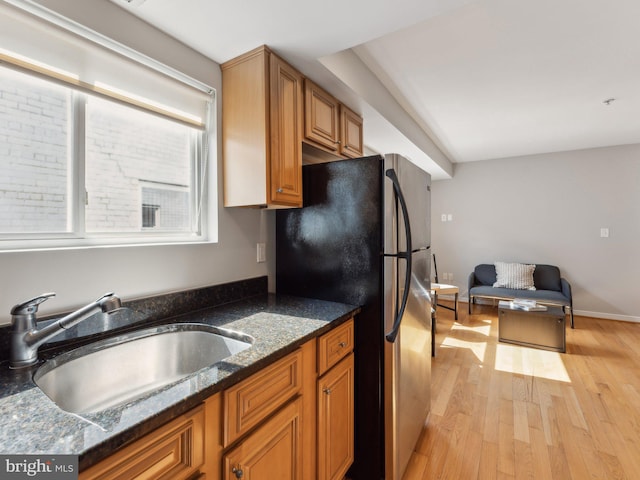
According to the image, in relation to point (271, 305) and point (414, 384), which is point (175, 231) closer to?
point (271, 305)

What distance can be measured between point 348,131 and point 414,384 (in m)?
1.70

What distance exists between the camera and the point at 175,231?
162 centimetres

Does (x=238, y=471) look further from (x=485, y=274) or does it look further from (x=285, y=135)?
(x=485, y=274)

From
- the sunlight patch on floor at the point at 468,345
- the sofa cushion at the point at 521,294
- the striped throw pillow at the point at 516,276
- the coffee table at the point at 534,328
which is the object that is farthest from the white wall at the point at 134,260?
the striped throw pillow at the point at 516,276

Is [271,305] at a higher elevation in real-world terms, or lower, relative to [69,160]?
lower

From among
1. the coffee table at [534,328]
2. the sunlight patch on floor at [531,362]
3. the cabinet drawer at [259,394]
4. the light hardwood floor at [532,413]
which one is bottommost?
the light hardwood floor at [532,413]

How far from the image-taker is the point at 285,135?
1645 mm

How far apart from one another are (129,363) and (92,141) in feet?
3.05

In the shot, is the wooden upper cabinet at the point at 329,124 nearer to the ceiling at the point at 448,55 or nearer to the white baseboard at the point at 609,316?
the ceiling at the point at 448,55

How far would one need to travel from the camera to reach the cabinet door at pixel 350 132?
218cm

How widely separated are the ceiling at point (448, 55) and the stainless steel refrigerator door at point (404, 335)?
684 mm

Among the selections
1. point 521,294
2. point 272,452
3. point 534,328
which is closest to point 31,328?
point 272,452

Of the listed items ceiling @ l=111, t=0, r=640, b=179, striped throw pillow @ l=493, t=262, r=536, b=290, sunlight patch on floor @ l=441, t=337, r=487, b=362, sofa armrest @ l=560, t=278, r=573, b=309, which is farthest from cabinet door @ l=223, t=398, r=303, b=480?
striped throw pillow @ l=493, t=262, r=536, b=290

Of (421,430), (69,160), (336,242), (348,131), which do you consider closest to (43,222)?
(69,160)
